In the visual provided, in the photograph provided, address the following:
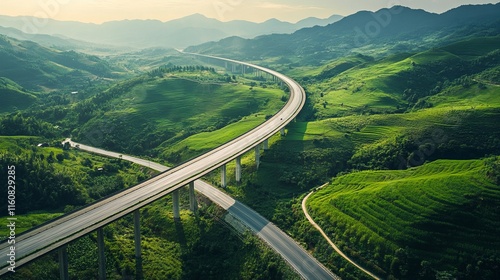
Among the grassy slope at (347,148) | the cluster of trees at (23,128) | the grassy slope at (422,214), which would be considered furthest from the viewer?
the cluster of trees at (23,128)

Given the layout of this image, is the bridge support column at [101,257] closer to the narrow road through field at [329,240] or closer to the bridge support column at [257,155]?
the narrow road through field at [329,240]

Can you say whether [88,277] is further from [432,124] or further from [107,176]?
[432,124]

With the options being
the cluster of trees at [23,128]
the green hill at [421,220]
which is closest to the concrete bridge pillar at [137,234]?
the green hill at [421,220]

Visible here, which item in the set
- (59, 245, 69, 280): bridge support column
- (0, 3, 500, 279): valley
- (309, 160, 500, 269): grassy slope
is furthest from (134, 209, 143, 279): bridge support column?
(309, 160, 500, 269): grassy slope

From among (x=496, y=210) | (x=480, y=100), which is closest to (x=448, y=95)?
(x=480, y=100)

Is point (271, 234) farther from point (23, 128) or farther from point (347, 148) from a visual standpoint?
point (23, 128)

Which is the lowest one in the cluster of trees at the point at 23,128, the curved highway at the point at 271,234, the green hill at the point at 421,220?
the cluster of trees at the point at 23,128

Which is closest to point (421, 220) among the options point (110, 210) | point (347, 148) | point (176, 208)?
point (176, 208)
